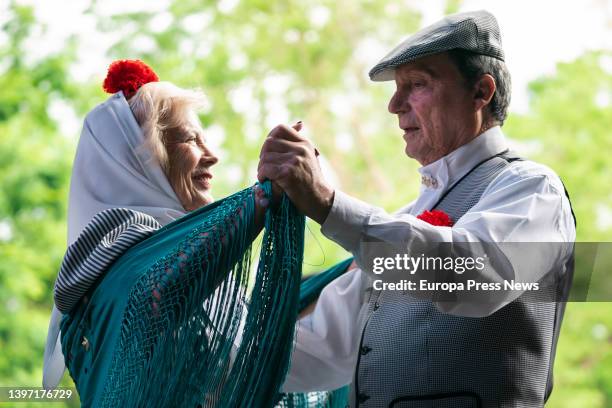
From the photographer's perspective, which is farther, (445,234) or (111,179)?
(111,179)

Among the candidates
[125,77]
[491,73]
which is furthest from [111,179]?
[491,73]

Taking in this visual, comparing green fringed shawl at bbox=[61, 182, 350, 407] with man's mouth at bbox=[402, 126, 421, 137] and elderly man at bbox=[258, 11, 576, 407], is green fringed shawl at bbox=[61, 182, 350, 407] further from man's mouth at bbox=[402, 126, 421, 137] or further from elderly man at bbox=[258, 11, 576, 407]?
man's mouth at bbox=[402, 126, 421, 137]

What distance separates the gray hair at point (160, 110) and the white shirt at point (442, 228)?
67 centimetres

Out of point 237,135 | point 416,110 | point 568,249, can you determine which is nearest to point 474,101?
point 416,110

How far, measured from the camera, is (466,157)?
221 cm

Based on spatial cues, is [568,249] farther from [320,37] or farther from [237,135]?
[320,37]

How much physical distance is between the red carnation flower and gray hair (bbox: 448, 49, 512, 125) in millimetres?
925

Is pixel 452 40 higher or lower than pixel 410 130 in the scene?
higher

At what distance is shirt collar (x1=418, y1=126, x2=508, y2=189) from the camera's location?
2207mm

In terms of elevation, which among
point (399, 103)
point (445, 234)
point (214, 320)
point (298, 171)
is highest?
point (399, 103)

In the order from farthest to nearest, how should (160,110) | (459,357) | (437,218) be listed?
(160,110) → (437,218) → (459,357)

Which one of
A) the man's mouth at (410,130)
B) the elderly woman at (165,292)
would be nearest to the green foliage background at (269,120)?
the elderly woman at (165,292)

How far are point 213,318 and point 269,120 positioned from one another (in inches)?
326

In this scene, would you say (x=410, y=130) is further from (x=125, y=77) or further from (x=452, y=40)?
(x=125, y=77)
